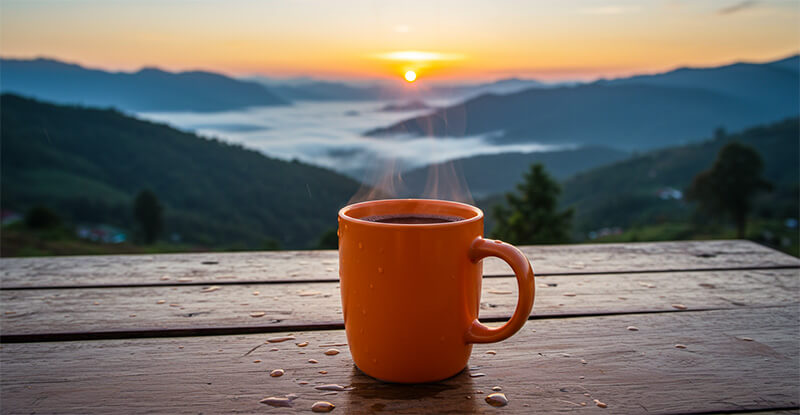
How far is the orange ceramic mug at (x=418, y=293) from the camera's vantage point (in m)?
0.57

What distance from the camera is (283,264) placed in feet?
3.72

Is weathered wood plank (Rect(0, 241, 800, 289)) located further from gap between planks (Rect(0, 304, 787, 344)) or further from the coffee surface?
the coffee surface

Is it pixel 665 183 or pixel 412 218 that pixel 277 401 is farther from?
pixel 665 183

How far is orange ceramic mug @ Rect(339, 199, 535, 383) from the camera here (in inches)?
22.3

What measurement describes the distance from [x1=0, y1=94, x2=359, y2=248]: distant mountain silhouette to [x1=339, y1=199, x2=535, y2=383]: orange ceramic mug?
70.9 ft

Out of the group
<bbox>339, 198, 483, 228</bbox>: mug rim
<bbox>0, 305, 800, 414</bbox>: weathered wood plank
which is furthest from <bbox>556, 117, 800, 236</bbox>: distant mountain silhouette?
<bbox>339, 198, 483, 228</bbox>: mug rim

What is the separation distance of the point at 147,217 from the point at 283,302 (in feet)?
84.2

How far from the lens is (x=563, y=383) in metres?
0.62

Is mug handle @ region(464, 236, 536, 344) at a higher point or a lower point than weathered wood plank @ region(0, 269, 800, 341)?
higher

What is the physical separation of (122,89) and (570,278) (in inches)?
1997

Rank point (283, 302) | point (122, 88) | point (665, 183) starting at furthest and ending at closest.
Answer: point (122, 88), point (665, 183), point (283, 302)

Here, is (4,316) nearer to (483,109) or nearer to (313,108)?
(313,108)

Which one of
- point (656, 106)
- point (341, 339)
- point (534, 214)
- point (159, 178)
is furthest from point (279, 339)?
point (656, 106)

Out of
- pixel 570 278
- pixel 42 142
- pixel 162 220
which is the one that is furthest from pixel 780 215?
pixel 42 142
